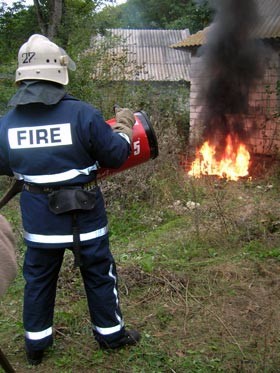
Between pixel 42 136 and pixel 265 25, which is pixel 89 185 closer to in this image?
pixel 42 136

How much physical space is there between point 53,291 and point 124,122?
127 cm

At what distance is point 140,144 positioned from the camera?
11.2ft

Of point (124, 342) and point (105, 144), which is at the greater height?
point (105, 144)

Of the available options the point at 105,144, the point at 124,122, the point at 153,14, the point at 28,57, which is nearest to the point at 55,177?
the point at 105,144

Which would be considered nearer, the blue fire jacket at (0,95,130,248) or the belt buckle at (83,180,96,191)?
the blue fire jacket at (0,95,130,248)

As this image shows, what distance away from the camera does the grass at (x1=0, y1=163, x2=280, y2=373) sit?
298 cm

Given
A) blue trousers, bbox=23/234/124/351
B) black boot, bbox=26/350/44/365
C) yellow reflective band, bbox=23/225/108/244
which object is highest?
yellow reflective band, bbox=23/225/108/244

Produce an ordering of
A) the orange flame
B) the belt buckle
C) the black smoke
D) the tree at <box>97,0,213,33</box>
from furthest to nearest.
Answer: the tree at <box>97,0,213,33</box>
the black smoke
the orange flame
the belt buckle

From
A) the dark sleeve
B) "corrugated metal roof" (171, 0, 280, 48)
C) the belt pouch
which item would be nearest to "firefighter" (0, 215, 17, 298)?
the belt pouch

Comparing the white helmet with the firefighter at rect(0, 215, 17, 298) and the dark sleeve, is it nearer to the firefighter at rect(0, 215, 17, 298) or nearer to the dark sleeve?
the dark sleeve

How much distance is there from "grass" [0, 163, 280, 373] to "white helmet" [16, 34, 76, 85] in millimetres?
1864

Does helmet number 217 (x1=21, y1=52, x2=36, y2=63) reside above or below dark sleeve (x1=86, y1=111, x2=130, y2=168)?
above

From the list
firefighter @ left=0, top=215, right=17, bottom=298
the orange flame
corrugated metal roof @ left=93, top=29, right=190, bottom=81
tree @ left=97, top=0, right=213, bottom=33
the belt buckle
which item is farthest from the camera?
tree @ left=97, top=0, right=213, bottom=33

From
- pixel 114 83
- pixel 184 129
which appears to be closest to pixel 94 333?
pixel 114 83
